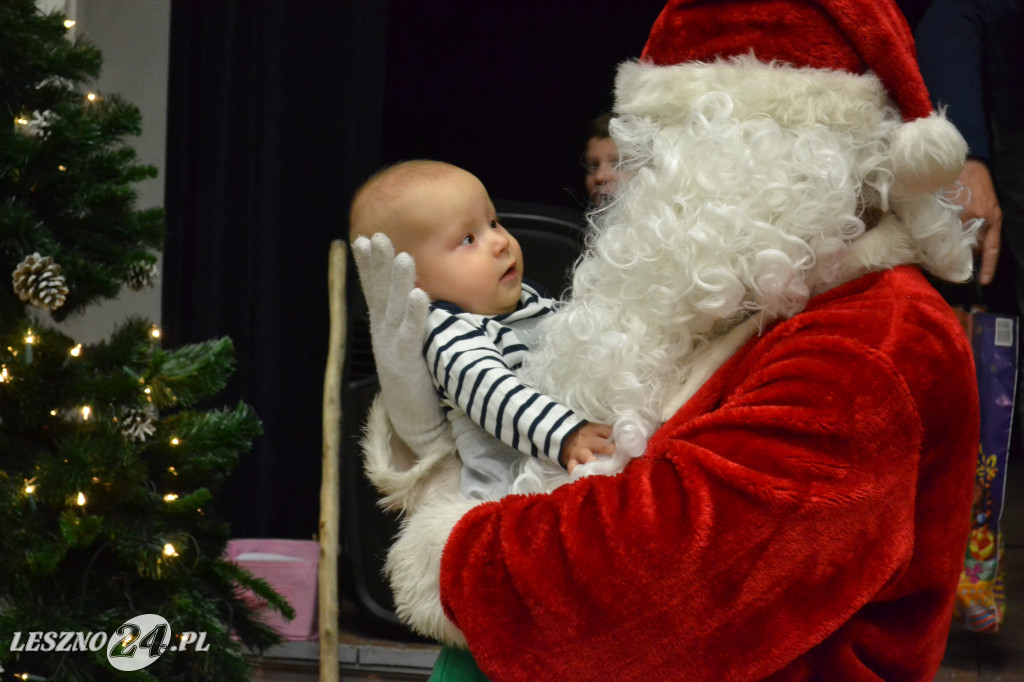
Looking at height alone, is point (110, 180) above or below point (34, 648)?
above

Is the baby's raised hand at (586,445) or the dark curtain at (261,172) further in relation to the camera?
the dark curtain at (261,172)

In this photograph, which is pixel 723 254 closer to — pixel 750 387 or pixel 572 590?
pixel 750 387

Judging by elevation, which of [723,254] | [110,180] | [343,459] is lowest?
[343,459]

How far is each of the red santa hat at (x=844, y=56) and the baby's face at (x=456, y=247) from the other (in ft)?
1.23

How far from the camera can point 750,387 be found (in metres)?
0.96

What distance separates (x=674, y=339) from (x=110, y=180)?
3.91 ft

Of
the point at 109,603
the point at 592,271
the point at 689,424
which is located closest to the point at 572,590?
the point at 689,424

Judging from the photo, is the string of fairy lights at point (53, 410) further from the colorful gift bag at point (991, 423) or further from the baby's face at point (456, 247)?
the colorful gift bag at point (991, 423)

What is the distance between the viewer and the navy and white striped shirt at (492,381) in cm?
112

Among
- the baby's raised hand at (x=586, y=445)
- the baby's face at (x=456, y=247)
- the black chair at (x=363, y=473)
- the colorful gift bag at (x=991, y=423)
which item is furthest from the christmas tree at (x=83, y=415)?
the colorful gift bag at (x=991, y=423)

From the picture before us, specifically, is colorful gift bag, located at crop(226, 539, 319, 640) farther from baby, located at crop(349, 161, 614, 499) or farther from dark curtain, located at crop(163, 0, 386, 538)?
baby, located at crop(349, 161, 614, 499)

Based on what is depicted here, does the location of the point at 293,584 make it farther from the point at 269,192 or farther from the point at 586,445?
the point at 586,445

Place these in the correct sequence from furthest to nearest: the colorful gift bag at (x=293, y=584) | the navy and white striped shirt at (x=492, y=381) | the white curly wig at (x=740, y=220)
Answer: the colorful gift bag at (x=293, y=584)
the navy and white striped shirt at (x=492, y=381)
the white curly wig at (x=740, y=220)

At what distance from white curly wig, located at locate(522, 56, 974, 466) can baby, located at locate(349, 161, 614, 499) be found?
0.39 ft
